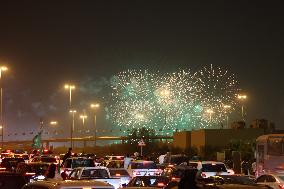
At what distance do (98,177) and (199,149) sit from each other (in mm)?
51383

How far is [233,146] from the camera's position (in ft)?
224

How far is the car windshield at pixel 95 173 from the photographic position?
2831 cm

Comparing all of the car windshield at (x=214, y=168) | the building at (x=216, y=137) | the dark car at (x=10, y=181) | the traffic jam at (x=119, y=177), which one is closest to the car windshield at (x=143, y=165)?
the traffic jam at (x=119, y=177)

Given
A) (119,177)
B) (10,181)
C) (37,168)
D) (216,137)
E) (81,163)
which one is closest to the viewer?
(10,181)

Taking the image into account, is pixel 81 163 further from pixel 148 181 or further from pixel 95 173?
pixel 148 181

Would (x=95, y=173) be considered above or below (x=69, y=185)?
below

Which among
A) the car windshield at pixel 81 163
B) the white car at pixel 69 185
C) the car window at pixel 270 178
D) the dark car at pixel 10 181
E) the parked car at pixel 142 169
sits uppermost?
the white car at pixel 69 185

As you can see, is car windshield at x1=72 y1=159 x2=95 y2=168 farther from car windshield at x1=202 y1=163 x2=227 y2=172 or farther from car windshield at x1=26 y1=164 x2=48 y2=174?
car windshield at x1=202 y1=163 x2=227 y2=172

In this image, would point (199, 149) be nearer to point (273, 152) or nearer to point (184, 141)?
point (184, 141)

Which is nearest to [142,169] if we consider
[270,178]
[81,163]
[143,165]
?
[143,165]

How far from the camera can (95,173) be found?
28.5 meters

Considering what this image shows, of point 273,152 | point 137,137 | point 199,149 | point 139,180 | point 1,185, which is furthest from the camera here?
point 137,137

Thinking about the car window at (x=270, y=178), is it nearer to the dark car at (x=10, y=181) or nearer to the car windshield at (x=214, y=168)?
the car windshield at (x=214, y=168)

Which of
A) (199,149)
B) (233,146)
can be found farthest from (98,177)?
(199,149)
